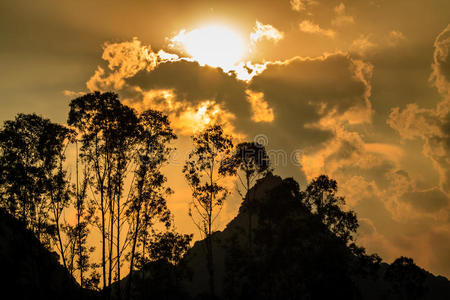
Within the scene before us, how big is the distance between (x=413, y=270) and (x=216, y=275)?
336 ft

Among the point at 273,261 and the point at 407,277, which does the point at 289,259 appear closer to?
the point at 273,261

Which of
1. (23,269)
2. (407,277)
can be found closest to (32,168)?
(23,269)

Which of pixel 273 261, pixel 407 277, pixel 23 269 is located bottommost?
pixel 407 277

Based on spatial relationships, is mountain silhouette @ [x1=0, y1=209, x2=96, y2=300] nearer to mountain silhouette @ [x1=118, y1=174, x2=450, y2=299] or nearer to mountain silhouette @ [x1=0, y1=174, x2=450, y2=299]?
mountain silhouette @ [x1=0, y1=174, x2=450, y2=299]

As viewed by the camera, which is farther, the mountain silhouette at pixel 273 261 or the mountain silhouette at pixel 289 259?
the mountain silhouette at pixel 273 261

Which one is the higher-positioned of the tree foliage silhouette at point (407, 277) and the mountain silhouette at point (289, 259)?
the mountain silhouette at point (289, 259)

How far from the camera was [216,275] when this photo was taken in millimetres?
157000

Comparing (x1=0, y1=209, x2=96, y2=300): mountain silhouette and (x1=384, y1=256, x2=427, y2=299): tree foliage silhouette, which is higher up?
(x1=0, y1=209, x2=96, y2=300): mountain silhouette

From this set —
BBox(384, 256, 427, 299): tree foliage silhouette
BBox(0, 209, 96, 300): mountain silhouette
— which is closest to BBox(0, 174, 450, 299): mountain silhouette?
BBox(0, 209, 96, 300): mountain silhouette

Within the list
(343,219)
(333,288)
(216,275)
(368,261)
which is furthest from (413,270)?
(216,275)

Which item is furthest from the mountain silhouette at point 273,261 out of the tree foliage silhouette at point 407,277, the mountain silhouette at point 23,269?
the tree foliage silhouette at point 407,277

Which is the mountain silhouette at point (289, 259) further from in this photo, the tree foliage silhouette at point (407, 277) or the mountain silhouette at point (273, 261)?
the tree foliage silhouette at point (407, 277)

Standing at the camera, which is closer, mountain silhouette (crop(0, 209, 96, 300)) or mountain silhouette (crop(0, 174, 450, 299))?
mountain silhouette (crop(0, 174, 450, 299))

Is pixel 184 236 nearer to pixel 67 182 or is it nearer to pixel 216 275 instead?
pixel 67 182
